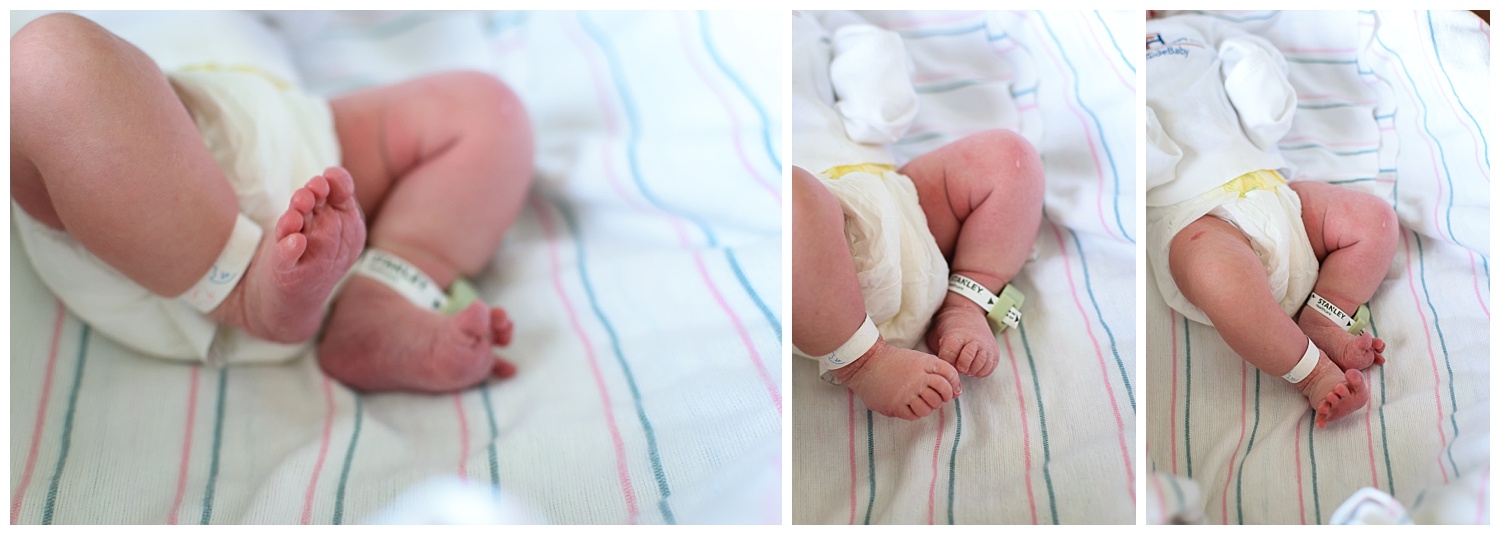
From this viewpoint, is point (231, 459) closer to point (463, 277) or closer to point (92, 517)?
point (92, 517)

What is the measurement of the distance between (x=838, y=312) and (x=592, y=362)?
0.30m

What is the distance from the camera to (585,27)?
1258 mm

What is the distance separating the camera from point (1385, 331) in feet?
3.10

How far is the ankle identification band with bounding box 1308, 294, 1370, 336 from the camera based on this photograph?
0.93m

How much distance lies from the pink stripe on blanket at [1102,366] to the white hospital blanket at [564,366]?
0.30 m


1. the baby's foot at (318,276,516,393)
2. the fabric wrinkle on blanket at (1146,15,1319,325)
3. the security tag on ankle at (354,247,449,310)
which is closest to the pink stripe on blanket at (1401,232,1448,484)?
the fabric wrinkle on blanket at (1146,15,1319,325)

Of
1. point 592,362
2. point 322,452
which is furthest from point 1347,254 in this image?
point 322,452

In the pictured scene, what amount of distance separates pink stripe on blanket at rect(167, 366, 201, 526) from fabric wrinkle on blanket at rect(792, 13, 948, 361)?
650 mm

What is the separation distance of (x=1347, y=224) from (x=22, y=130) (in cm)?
126

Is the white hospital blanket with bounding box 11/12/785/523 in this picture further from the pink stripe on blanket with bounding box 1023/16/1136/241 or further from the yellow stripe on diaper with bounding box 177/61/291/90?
the pink stripe on blanket with bounding box 1023/16/1136/241

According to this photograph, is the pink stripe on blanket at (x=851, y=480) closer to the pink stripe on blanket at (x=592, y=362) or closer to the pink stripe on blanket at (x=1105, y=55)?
the pink stripe on blanket at (x=592, y=362)

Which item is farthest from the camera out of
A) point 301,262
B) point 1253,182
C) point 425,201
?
point 425,201

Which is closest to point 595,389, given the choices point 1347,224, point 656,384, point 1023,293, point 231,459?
point 656,384

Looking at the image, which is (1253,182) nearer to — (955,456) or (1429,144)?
(1429,144)
